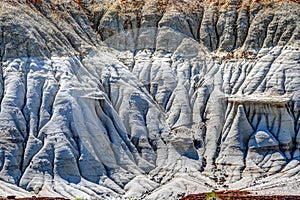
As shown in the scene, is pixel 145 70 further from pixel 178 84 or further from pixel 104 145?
pixel 104 145

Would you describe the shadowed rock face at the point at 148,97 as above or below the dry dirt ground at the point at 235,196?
above

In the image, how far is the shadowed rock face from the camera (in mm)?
84625

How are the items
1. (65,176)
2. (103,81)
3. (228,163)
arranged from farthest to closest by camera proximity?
(103,81)
(228,163)
(65,176)

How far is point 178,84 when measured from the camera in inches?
3782

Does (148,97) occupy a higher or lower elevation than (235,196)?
higher

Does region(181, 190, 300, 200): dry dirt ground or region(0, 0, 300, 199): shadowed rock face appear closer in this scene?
region(181, 190, 300, 200): dry dirt ground

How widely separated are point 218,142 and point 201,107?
4.47 meters

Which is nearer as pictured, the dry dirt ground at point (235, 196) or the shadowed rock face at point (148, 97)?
the dry dirt ground at point (235, 196)

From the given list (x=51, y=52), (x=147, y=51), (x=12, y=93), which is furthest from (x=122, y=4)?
(x=12, y=93)

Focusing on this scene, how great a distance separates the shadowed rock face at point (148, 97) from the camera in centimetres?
8462

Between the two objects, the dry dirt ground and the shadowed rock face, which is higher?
the shadowed rock face

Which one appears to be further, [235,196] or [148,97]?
[148,97]

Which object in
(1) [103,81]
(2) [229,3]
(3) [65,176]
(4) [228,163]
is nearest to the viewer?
(3) [65,176]

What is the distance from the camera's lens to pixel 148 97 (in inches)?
3740
